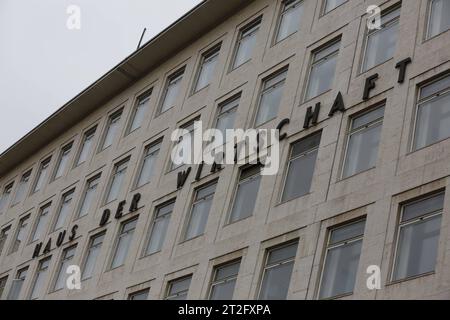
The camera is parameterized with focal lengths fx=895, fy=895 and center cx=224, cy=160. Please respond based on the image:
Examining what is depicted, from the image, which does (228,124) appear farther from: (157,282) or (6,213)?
(6,213)

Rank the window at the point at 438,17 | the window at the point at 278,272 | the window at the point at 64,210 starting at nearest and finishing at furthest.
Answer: the window at the point at 278,272 < the window at the point at 438,17 < the window at the point at 64,210

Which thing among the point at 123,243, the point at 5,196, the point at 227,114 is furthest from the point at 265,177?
the point at 5,196

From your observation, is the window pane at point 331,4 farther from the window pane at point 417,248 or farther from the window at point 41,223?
the window at point 41,223

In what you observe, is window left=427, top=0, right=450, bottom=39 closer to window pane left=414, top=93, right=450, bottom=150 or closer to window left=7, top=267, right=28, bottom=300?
window pane left=414, top=93, right=450, bottom=150

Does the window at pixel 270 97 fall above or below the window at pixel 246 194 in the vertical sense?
above

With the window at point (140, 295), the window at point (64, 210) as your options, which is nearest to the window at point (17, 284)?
the window at point (64, 210)

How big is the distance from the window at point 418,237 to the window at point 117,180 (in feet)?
55.2

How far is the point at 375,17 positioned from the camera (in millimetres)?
27984

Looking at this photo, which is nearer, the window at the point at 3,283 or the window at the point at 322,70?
the window at the point at 322,70

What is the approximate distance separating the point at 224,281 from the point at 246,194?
3.03m

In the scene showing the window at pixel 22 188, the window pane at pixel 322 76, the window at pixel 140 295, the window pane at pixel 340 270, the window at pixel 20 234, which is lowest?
the window pane at pixel 340 270

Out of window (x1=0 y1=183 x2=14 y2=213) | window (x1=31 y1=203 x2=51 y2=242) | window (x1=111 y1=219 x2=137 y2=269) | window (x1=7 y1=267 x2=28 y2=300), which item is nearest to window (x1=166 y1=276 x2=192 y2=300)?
window (x1=111 y1=219 x2=137 y2=269)

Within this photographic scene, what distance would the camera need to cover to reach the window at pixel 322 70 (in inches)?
1114

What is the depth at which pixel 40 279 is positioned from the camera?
128 feet
